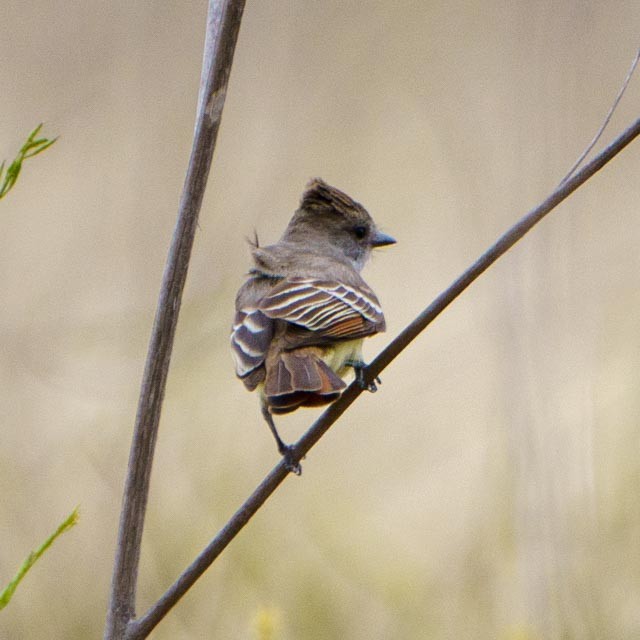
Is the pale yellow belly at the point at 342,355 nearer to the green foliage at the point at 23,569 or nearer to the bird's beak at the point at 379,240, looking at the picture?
the bird's beak at the point at 379,240

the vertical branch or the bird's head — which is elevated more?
the bird's head

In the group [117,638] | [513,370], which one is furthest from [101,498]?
[117,638]

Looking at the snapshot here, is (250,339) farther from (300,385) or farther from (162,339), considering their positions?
(162,339)

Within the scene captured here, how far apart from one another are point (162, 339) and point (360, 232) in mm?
2668

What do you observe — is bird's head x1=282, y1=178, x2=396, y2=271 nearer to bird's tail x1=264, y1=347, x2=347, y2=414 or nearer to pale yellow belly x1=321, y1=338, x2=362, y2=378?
pale yellow belly x1=321, y1=338, x2=362, y2=378

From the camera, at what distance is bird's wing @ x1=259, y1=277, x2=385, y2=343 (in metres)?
2.98

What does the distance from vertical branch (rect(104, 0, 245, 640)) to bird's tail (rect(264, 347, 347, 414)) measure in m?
0.69

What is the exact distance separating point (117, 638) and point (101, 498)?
2.62m

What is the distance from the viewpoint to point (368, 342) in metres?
6.52

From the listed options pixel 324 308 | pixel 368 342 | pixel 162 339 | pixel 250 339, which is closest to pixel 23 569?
pixel 162 339

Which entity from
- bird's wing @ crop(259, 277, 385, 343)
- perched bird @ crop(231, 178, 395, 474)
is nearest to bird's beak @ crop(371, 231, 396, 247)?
perched bird @ crop(231, 178, 395, 474)

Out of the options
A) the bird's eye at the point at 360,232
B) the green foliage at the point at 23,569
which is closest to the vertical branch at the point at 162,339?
the green foliage at the point at 23,569

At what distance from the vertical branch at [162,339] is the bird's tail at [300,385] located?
69cm

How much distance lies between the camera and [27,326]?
4.65 m
